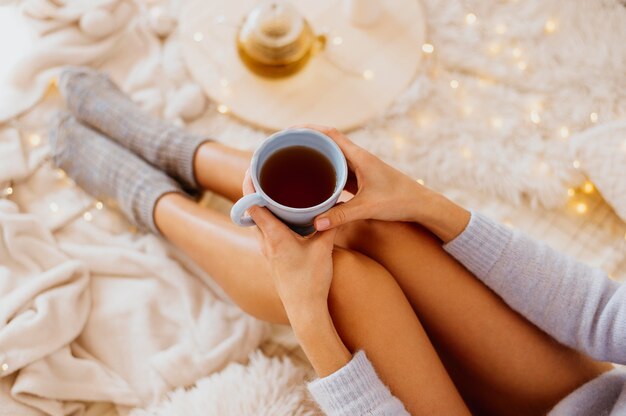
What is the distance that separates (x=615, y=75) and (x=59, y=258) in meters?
1.19

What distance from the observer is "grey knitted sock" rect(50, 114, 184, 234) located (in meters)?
1.03

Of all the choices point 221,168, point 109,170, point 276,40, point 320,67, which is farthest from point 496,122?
point 109,170

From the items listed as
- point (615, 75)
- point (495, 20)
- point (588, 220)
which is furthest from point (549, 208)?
point (495, 20)

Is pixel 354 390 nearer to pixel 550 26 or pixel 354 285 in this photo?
pixel 354 285

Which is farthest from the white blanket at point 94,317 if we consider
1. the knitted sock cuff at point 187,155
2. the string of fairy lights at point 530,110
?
the string of fairy lights at point 530,110

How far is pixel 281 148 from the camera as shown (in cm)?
65

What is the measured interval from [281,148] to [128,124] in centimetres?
60

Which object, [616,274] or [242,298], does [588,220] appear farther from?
[242,298]

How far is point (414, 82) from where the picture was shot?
1218 millimetres

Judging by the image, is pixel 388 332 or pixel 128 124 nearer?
pixel 388 332

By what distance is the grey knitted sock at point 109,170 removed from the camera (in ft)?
3.38

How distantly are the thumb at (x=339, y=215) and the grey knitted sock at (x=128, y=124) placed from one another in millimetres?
469

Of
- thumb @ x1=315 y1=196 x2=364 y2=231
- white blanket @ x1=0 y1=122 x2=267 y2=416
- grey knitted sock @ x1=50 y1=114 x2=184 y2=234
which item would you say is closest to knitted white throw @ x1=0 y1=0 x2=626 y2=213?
grey knitted sock @ x1=50 y1=114 x2=184 y2=234

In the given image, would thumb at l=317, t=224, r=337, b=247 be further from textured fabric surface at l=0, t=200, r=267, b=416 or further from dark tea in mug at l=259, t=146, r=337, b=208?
textured fabric surface at l=0, t=200, r=267, b=416
